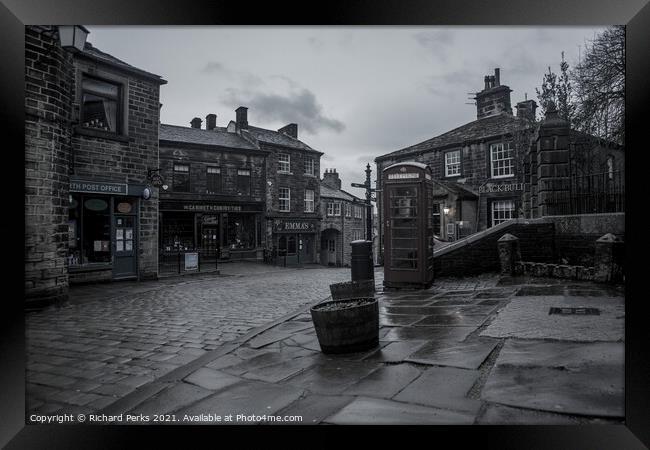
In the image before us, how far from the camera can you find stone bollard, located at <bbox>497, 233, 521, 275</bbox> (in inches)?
332

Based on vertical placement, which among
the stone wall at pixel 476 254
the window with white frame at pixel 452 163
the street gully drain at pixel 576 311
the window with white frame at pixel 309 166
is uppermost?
the window with white frame at pixel 309 166

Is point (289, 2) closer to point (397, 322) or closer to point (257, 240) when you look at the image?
point (397, 322)

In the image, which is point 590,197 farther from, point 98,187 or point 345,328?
point 98,187

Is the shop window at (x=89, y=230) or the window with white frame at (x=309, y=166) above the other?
the window with white frame at (x=309, y=166)

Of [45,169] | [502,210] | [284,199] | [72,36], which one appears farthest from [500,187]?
[45,169]

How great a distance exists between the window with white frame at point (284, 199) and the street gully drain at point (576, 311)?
21373mm

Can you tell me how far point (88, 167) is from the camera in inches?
441

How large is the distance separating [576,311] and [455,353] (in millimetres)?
2226

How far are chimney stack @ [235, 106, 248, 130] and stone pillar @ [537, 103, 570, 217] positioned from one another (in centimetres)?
2071

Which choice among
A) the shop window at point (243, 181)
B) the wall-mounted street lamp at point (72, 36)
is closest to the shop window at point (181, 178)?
the shop window at point (243, 181)

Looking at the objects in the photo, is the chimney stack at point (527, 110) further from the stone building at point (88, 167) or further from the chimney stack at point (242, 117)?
the chimney stack at point (242, 117)

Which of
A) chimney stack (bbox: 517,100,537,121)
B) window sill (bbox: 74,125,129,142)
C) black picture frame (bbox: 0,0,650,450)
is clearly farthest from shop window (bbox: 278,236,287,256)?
black picture frame (bbox: 0,0,650,450)

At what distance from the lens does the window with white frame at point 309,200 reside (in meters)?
26.6

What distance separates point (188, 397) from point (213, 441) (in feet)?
1.76
